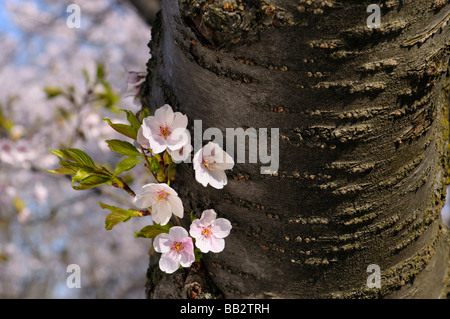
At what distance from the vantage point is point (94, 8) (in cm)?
459

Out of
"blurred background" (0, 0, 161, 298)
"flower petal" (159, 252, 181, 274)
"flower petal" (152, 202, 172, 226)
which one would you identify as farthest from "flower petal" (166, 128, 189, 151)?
"blurred background" (0, 0, 161, 298)

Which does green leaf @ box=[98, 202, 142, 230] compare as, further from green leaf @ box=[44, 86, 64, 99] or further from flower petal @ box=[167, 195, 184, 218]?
green leaf @ box=[44, 86, 64, 99]

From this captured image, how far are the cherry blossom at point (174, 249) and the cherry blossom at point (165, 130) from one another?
0.18 meters

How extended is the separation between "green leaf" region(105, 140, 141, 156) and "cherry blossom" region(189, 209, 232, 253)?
7.2 inches

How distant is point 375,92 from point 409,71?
8 cm

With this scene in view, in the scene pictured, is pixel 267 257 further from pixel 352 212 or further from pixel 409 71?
pixel 409 71

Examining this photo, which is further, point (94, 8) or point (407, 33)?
point (94, 8)

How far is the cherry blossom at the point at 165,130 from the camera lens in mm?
743

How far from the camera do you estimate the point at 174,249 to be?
818 mm

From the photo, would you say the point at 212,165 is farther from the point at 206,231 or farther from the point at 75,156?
the point at 75,156

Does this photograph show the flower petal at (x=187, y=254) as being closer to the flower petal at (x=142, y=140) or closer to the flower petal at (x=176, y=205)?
the flower petal at (x=176, y=205)

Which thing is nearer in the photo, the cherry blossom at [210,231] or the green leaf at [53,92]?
the cherry blossom at [210,231]


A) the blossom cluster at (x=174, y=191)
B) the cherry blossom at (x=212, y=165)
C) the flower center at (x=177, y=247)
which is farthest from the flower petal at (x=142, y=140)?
the flower center at (x=177, y=247)
